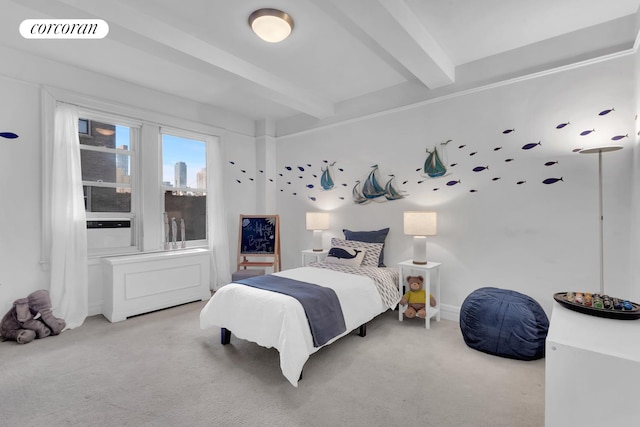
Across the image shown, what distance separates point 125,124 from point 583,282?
16.8ft

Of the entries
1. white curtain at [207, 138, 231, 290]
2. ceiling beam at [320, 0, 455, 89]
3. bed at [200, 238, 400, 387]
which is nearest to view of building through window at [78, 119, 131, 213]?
white curtain at [207, 138, 231, 290]

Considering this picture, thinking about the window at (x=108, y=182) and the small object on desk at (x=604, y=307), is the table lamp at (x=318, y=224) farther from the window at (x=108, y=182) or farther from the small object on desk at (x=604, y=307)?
the small object on desk at (x=604, y=307)

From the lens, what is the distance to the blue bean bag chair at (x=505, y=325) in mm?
2396

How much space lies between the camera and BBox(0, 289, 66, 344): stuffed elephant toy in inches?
108

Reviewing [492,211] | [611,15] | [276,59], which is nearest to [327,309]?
[492,211]

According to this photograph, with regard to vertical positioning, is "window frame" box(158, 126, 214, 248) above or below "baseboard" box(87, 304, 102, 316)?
above

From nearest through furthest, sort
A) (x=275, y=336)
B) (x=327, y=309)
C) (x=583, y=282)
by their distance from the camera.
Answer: (x=275, y=336) → (x=327, y=309) → (x=583, y=282)

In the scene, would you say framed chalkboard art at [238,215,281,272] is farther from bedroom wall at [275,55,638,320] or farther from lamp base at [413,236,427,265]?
lamp base at [413,236,427,265]

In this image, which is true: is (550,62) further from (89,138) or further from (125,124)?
(89,138)

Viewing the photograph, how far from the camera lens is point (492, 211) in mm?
3127

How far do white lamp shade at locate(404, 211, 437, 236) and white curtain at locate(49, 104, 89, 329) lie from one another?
355 centimetres

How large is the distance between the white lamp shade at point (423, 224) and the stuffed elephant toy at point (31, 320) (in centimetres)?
367

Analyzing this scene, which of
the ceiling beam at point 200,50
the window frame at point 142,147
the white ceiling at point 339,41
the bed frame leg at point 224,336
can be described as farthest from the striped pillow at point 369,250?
the window frame at point 142,147

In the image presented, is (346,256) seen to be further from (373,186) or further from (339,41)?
(339,41)
